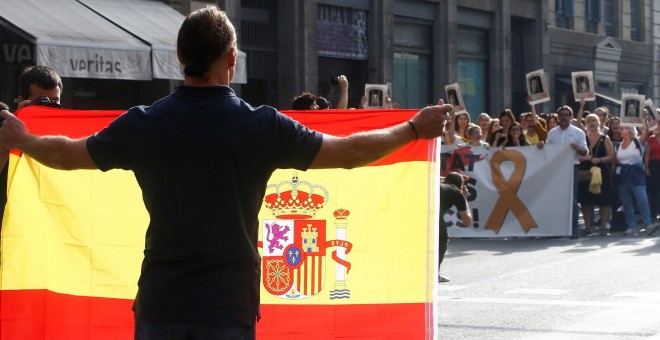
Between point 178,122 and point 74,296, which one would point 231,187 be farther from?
point 74,296

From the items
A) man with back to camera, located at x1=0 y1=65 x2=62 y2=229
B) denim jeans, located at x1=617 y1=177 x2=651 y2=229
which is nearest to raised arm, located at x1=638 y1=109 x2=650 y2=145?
denim jeans, located at x1=617 y1=177 x2=651 y2=229

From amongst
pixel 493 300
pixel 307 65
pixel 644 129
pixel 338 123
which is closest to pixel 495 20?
pixel 307 65

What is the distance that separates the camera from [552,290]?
455 inches

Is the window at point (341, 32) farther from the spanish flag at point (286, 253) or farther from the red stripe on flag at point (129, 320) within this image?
the red stripe on flag at point (129, 320)

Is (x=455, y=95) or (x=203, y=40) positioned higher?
(x=455, y=95)

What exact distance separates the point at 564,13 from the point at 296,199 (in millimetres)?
32898

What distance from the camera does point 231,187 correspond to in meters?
3.81

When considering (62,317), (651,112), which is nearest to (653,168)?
(651,112)

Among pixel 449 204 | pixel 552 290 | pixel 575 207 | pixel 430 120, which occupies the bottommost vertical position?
pixel 552 290

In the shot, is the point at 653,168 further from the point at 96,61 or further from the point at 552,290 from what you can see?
the point at 552,290

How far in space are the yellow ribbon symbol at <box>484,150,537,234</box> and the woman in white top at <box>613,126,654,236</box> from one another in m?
1.53

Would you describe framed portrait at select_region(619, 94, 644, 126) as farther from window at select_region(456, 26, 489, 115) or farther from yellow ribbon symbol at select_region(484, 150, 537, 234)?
window at select_region(456, 26, 489, 115)

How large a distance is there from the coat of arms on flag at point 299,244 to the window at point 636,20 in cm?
3884

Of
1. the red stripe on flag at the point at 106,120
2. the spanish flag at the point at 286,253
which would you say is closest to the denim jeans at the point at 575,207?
the red stripe on flag at the point at 106,120
